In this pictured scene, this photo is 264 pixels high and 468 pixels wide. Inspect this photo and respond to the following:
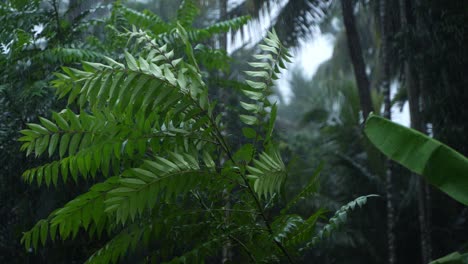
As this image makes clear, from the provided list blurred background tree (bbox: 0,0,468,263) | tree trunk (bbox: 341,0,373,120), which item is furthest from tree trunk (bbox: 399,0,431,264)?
tree trunk (bbox: 341,0,373,120)

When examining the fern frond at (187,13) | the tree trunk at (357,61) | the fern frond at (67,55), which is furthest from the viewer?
the tree trunk at (357,61)

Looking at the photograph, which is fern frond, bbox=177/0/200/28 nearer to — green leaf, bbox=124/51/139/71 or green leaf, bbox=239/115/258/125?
green leaf, bbox=239/115/258/125

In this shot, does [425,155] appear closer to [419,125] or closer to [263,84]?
[263,84]

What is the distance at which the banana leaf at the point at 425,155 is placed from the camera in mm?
2645

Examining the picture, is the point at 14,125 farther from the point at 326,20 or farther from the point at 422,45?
the point at 326,20

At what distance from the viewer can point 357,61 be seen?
31.3ft

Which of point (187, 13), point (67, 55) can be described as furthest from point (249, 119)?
point (187, 13)

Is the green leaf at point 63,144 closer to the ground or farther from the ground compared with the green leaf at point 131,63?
closer to the ground

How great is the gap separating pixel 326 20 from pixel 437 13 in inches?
205

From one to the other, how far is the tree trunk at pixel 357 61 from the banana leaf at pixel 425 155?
6.53 metres

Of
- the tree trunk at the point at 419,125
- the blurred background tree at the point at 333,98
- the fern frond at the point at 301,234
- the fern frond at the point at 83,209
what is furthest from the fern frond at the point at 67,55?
the tree trunk at the point at 419,125

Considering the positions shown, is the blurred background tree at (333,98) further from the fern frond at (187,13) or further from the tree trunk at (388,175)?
the fern frond at (187,13)

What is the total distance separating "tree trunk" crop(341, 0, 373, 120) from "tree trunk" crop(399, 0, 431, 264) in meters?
0.77

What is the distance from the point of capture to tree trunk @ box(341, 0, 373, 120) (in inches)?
364
